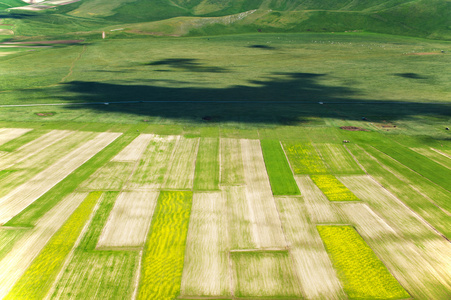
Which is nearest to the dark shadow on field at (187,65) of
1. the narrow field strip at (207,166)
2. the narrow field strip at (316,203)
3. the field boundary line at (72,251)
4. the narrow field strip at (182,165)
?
the narrow field strip at (182,165)

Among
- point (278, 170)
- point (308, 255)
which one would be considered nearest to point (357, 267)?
point (308, 255)

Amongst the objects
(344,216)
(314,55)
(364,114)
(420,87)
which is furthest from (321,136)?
(314,55)

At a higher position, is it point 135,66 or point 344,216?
point 135,66

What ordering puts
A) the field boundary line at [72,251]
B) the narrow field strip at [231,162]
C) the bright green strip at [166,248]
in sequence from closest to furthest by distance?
the field boundary line at [72,251] → the bright green strip at [166,248] → the narrow field strip at [231,162]

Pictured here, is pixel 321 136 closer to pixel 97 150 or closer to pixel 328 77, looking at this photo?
pixel 97 150

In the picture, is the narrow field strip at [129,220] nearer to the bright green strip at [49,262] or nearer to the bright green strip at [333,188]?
the bright green strip at [49,262]

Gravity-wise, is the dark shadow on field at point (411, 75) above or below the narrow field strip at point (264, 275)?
above

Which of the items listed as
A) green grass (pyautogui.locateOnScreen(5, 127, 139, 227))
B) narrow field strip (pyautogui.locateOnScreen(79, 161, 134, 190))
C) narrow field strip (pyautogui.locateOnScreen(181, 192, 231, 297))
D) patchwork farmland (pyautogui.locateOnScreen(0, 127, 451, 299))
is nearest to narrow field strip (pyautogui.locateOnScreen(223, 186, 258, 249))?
patchwork farmland (pyautogui.locateOnScreen(0, 127, 451, 299))
